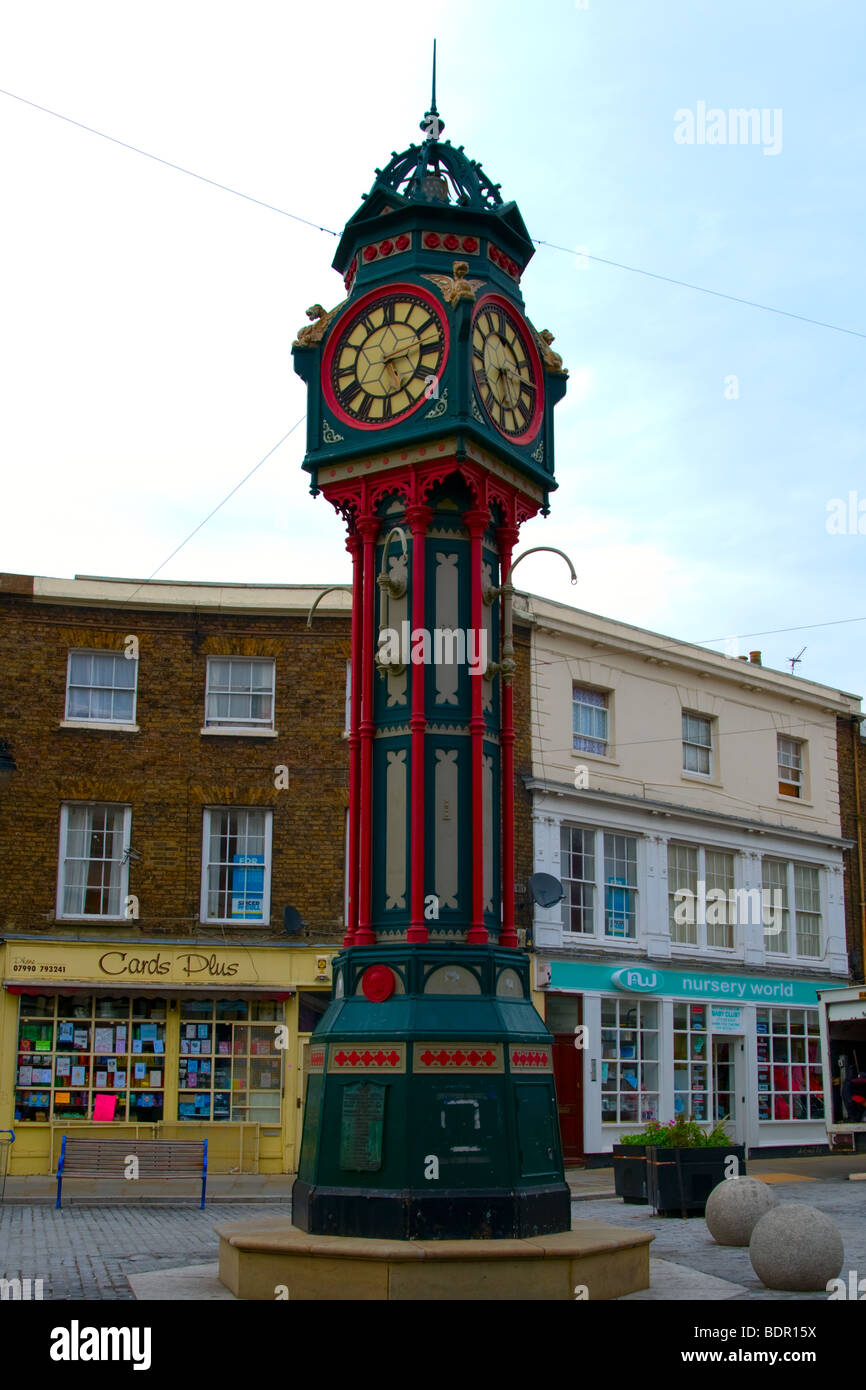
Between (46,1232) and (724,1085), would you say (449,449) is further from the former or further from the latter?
(724,1085)

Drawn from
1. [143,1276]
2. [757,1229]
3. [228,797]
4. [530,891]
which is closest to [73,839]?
[228,797]

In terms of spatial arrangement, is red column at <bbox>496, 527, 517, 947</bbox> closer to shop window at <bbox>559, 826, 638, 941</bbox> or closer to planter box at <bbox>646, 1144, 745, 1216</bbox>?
planter box at <bbox>646, 1144, 745, 1216</bbox>

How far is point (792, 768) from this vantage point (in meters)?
32.3

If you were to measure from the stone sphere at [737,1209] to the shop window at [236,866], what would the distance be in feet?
39.0

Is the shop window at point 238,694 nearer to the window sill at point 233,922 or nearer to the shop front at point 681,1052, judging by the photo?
the window sill at point 233,922

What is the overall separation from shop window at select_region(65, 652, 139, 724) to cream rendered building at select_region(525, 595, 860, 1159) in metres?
7.36

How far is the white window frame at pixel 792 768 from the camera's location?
31825 millimetres

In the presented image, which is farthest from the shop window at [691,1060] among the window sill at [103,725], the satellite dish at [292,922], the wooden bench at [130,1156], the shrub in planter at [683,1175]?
the window sill at [103,725]

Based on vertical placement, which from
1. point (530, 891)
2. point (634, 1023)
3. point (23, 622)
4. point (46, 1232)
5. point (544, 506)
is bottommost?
point (46, 1232)

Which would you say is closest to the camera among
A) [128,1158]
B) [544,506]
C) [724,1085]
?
[544,506]

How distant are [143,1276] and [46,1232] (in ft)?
16.0

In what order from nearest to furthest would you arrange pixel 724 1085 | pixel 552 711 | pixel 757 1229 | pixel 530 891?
1. pixel 757 1229
2. pixel 530 891
3. pixel 552 711
4. pixel 724 1085

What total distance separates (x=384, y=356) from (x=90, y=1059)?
15.0m

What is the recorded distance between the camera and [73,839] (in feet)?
77.4
